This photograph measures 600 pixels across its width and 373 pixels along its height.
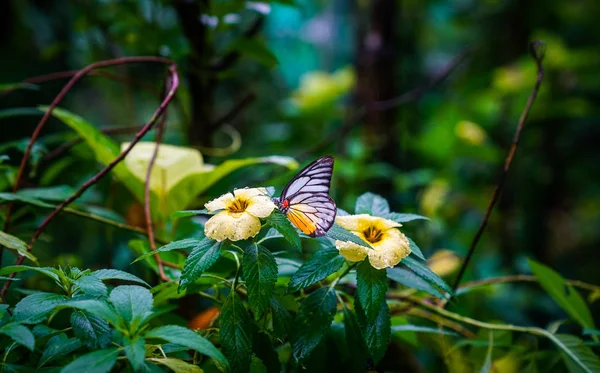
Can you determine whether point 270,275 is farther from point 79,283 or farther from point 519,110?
point 519,110

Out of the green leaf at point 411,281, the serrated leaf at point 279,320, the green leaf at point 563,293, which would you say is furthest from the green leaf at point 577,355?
the serrated leaf at point 279,320

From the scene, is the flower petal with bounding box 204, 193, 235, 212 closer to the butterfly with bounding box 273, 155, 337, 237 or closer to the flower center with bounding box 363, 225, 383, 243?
the butterfly with bounding box 273, 155, 337, 237

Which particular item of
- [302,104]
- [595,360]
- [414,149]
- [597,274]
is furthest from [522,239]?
[595,360]

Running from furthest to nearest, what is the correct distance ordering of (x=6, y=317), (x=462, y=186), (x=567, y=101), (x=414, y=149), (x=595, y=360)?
(x=567, y=101)
(x=462, y=186)
(x=414, y=149)
(x=595, y=360)
(x=6, y=317)

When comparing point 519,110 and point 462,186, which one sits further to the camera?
point 519,110

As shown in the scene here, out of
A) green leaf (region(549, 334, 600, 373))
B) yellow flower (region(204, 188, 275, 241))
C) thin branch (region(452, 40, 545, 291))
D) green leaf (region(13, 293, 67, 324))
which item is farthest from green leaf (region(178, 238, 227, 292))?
green leaf (region(549, 334, 600, 373))

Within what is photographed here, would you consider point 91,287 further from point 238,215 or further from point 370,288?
point 370,288

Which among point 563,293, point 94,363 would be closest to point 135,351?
point 94,363
